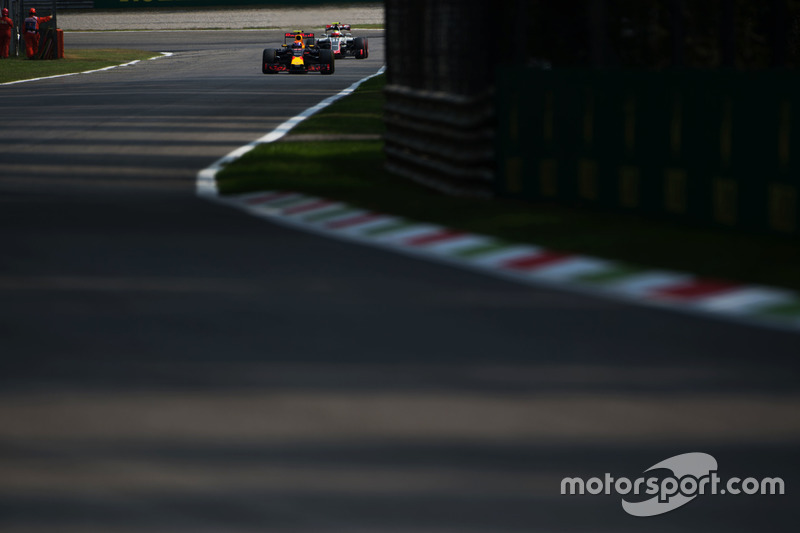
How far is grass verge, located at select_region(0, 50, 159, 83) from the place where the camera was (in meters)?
43.7

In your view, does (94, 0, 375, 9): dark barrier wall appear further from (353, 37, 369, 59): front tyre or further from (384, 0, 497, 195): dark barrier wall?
(384, 0, 497, 195): dark barrier wall

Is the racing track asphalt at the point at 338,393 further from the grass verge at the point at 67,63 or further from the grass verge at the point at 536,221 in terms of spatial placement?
the grass verge at the point at 67,63

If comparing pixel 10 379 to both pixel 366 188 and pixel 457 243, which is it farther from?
pixel 366 188

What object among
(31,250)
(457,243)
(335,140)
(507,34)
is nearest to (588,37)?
(507,34)

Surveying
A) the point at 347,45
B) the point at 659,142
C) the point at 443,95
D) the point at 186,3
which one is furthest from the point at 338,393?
the point at 186,3

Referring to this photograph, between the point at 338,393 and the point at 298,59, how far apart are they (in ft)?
126

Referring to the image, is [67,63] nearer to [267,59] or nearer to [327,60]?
[267,59]

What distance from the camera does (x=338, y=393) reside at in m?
6.29

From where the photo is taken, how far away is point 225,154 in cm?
1855

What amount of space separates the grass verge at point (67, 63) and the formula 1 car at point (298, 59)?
6.62m

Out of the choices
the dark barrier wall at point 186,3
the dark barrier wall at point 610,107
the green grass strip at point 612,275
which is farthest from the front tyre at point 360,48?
the green grass strip at point 612,275

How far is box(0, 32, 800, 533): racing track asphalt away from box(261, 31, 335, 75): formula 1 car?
32591mm

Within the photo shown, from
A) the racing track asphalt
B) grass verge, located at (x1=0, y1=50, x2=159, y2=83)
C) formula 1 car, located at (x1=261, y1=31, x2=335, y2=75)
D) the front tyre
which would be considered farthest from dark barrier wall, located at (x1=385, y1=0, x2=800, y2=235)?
the front tyre

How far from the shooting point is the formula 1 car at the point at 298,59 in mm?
43375
